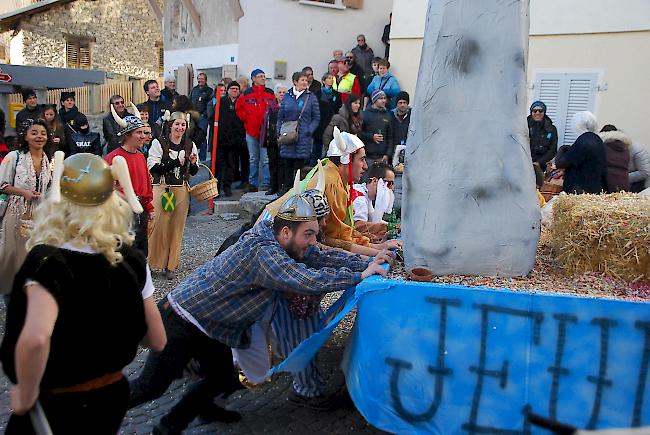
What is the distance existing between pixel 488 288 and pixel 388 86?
8.57m

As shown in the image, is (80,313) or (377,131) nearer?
(80,313)

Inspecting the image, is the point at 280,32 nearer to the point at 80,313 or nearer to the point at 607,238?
the point at 607,238

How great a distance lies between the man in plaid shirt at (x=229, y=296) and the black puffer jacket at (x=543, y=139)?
22.1 ft

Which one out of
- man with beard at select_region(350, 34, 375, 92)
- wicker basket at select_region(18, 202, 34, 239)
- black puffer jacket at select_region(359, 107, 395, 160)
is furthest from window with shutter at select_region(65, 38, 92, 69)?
wicker basket at select_region(18, 202, 34, 239)

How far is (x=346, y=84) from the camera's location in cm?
1226

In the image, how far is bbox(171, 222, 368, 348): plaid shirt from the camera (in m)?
3.14

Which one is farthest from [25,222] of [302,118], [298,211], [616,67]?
[616,67]

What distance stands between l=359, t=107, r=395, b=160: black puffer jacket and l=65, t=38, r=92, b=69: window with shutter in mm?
21022

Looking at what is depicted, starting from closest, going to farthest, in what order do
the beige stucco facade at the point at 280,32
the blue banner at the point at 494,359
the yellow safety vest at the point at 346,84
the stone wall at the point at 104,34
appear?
the blue banner at the point at 494,359, the yellow safety vest at the point at 346,84, the beige stucco facade at the point at 280,32, the stone wall at the point at 104,34

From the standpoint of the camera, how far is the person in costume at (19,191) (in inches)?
197

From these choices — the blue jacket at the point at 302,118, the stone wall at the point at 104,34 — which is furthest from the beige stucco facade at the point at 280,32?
the stone wall at the point at 104,34

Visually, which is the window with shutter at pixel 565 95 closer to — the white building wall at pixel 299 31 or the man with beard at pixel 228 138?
the man with beard at pixel 228 138

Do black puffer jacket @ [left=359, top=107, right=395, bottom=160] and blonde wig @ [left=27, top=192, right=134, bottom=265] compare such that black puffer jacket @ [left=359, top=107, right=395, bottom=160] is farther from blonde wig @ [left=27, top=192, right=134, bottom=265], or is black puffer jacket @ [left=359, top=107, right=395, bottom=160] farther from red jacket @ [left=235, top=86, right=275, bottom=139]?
blonde wig @ [left=27, top=192, right=134, bottom=265]

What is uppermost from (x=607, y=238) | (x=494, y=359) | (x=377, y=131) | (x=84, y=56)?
(x=84, y=56)
